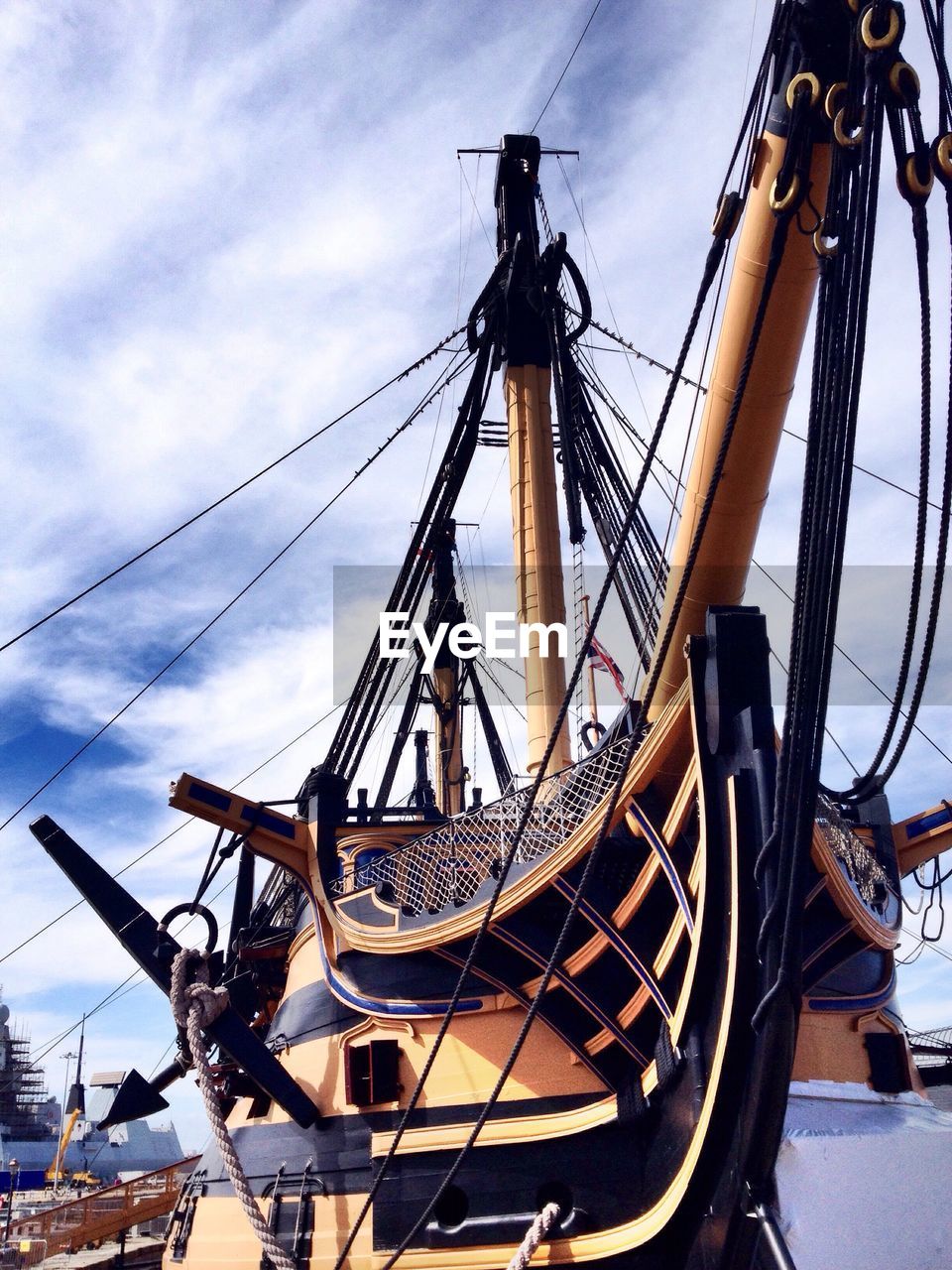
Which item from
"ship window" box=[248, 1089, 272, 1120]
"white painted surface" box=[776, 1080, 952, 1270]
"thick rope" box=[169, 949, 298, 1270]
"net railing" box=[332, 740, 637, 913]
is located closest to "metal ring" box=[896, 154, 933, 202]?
"net railing" box=[332, 740, 637, 913]

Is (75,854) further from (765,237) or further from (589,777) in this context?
(765,237)

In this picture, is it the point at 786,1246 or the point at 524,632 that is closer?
the point at 786,1246

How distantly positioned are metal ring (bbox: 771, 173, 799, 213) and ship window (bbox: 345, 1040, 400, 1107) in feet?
24.1

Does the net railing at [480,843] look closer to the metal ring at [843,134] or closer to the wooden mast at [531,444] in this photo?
the wooden mast at [531,444]

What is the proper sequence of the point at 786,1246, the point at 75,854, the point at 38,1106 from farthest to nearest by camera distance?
the point at 38,1106 < the point at 75,854 < the point at 786,1246

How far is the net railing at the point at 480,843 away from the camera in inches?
330

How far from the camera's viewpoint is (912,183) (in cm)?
525

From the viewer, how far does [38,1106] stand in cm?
5309

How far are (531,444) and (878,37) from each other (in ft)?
30.1

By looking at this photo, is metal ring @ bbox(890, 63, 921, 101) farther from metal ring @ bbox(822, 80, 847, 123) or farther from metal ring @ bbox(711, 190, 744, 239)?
metal ring @ bbox(711, 190, 744, 239)

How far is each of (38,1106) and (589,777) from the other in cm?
5489

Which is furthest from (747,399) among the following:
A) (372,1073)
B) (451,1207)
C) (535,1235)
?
(451,1207)

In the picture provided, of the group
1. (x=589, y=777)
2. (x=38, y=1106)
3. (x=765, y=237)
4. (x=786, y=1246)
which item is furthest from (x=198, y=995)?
(x=38, y=1106)

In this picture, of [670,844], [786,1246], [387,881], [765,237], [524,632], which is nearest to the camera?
[786,1246]
